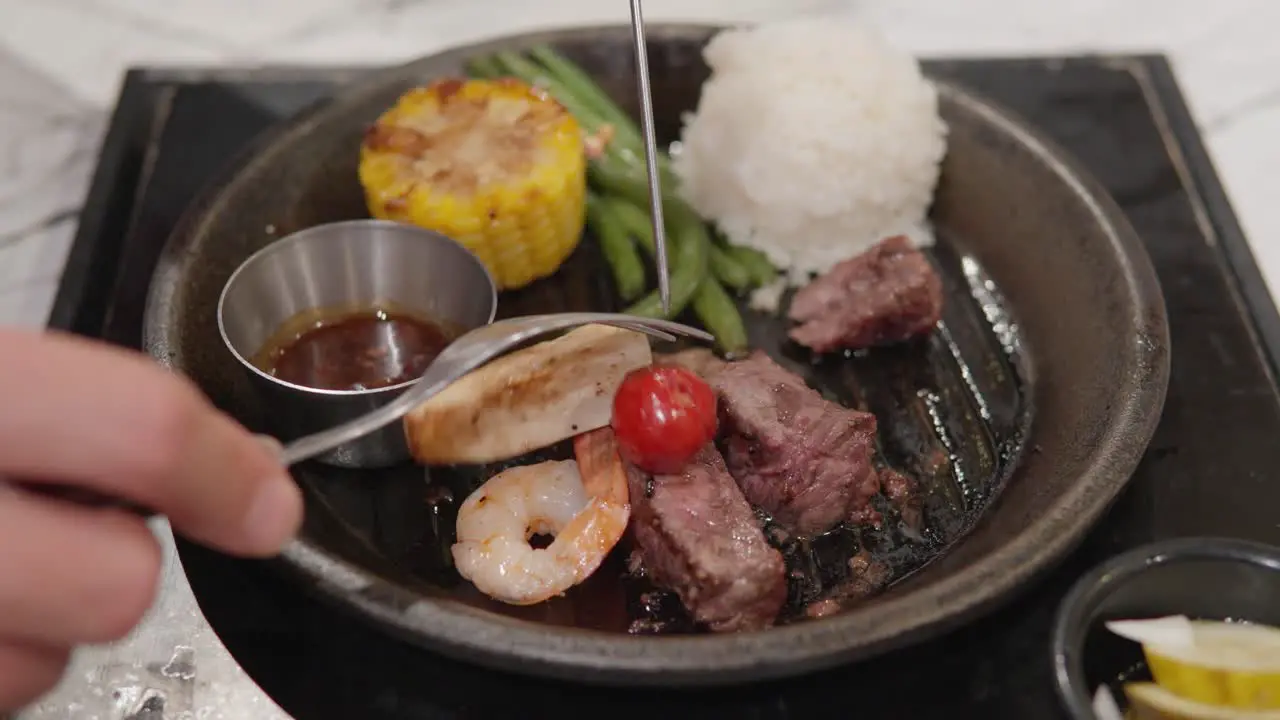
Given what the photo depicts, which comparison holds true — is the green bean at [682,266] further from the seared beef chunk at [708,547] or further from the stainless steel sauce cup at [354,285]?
the seared beef chunk at [708,547]

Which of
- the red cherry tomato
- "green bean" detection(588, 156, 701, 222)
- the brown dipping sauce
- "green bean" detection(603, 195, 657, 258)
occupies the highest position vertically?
the red cherry tomato

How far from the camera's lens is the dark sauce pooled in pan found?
247 cm

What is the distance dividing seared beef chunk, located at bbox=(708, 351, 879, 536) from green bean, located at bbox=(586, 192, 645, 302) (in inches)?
26.2

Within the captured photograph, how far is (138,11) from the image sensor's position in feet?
14.8

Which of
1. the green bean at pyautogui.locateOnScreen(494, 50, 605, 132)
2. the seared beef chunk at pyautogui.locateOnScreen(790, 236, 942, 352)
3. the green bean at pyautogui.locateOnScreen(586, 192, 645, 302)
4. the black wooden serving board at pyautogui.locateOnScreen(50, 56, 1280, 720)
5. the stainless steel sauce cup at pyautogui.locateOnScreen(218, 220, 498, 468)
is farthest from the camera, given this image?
the green bean at pyautogui.locateOnScreen(494, 50, 605, 132)

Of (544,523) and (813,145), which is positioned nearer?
(544,523)

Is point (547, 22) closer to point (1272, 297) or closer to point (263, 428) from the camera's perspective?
point (263, 428)

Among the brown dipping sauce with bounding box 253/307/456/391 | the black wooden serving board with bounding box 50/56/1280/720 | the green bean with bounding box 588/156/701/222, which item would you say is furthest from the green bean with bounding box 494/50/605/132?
the brown dipping sauce with bounding box 253/307/456/391

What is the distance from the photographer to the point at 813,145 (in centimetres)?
344

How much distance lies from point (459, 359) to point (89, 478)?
1.02 meters

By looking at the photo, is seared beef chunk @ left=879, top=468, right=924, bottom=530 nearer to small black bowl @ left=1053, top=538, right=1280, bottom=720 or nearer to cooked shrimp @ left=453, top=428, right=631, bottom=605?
small black bowl @ left=1053, top=538, right=1280, bottom=720

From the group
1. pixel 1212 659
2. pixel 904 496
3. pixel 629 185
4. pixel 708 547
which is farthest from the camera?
pixel 629 185

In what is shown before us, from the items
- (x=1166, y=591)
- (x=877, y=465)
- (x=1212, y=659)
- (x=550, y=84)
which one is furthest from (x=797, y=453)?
(x=550, y=84)

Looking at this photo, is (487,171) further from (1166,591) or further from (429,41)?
(1166,591)
